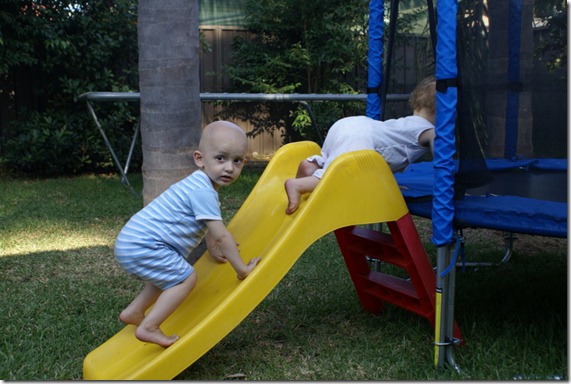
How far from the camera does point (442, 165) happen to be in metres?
2.53

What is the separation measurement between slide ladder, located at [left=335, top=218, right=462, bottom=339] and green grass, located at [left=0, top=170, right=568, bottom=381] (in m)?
0.15

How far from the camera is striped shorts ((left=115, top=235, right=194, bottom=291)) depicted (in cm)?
249

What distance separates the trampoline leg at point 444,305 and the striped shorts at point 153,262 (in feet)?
3.07

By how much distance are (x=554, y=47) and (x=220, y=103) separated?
6474 mm

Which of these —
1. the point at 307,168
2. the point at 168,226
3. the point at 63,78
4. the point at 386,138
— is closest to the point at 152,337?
the point at 168,226

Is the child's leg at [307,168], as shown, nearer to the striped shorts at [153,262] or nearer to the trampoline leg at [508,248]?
the striped shorts at [153,262]

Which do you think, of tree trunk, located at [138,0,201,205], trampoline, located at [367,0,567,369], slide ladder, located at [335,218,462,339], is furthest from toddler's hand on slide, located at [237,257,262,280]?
tree trunk, located at [138,0,201,205]

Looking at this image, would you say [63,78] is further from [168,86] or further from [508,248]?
[508,248]

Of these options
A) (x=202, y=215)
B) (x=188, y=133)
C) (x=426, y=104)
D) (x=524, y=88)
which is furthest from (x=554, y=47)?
(x=188, y=133)

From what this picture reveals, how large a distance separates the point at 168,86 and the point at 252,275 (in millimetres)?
1391

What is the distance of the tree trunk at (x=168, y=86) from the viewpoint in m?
3.44

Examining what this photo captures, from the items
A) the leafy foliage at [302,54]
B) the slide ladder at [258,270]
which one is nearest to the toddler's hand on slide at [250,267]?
the slide ladder at [258,270]

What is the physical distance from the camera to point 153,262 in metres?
2.49

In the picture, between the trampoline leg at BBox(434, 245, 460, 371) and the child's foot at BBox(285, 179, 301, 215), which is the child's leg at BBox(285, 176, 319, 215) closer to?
the child's foot at BBox(285, 179, 301, 215)
